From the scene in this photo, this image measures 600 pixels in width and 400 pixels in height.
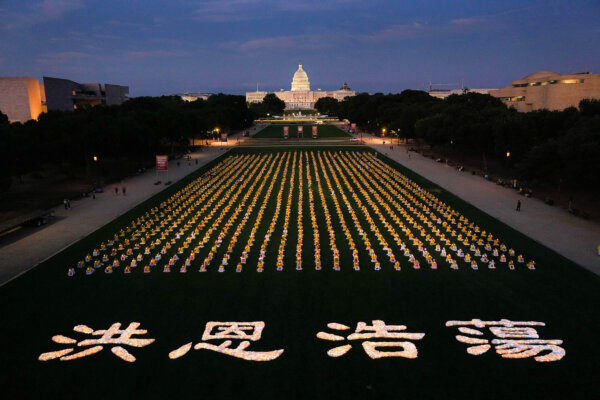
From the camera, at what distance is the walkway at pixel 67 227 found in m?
27.4

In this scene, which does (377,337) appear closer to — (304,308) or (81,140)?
(304,308)

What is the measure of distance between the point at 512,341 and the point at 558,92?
4306 inches

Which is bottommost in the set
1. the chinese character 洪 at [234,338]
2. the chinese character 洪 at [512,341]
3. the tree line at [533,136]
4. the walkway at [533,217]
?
the chinese character 洪 at [512,341]

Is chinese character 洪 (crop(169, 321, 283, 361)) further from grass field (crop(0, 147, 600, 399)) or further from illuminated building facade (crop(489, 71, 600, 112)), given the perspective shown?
illuminated building facade (crop(489, 71, 600, 112))

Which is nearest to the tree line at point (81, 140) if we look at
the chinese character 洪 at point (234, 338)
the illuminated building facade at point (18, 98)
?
the chinese character 洪 at point (234, 338)

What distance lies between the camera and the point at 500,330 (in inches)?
739

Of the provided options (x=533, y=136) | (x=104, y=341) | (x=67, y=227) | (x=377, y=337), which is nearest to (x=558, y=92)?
(x=533, y=136)

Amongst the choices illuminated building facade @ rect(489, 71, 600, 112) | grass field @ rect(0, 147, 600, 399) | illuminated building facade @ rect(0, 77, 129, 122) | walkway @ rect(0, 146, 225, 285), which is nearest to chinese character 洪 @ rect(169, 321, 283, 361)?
grass field @ rect(0, 147, 600, 399)

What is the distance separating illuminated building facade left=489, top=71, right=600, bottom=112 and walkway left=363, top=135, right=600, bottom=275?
52.7 m

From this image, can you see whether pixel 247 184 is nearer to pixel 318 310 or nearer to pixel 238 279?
pixel 238 279

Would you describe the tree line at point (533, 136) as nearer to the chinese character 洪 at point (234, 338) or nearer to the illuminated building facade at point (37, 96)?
the chinese character 洪 at point (234, 338)

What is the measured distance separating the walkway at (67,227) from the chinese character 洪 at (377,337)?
19398 mm

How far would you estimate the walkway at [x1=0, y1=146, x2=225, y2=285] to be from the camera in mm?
27391

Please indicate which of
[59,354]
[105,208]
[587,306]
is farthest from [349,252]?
[105,208]
